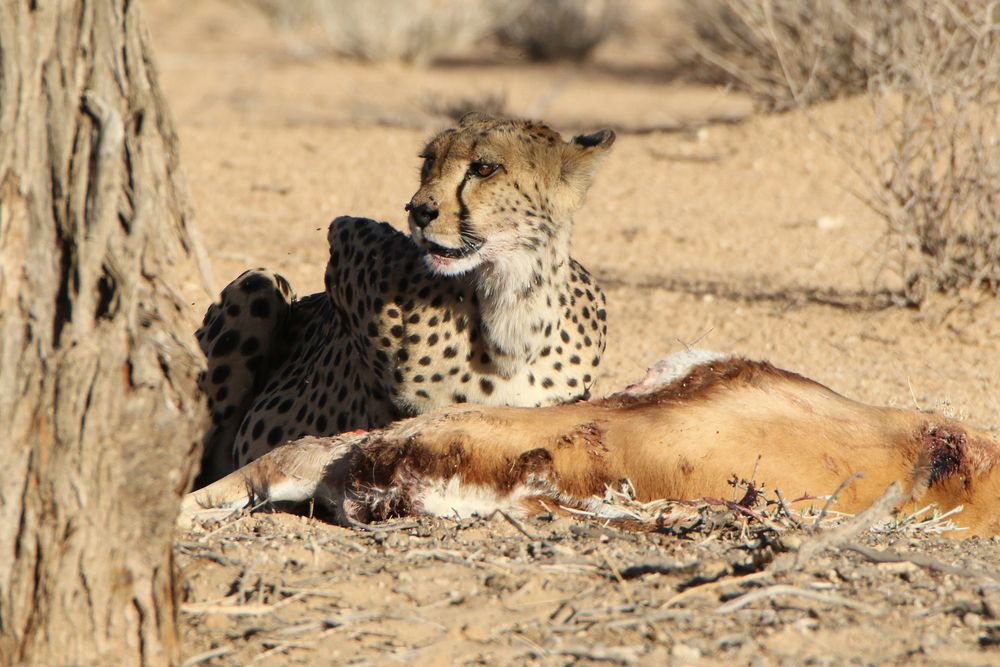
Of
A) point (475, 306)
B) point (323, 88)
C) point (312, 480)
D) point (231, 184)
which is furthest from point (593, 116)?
point (312, 480)

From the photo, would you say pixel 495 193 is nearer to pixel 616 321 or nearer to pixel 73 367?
pixel 73 367

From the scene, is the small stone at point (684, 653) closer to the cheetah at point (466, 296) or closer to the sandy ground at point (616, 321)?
the sandy ground at point (616, 321)

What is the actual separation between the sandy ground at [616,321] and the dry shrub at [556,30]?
31 cm

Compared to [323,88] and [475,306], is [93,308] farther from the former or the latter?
[323,88]

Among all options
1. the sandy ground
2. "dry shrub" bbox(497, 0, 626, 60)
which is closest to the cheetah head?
the sandy ground

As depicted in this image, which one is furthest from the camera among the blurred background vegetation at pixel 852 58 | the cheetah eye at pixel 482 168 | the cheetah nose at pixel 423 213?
the blurred background vegetation at pixel 852 58

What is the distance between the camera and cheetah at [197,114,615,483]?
11.4ft

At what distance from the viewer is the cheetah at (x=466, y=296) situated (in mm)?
3484

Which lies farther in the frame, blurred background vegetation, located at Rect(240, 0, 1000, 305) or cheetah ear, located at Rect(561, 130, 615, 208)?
blurred background vegetation, located at Rect(240, 0, 1000, 305)

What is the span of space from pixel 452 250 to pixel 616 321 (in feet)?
6.68

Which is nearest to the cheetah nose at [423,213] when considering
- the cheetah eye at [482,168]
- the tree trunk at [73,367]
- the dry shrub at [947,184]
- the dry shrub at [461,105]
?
the cheetah eye at [482,168]

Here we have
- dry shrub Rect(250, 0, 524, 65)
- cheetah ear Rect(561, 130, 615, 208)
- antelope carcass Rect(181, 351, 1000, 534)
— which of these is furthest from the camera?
dry shrub Rect(250, 0, 524, 65)

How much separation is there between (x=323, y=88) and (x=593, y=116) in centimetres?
250

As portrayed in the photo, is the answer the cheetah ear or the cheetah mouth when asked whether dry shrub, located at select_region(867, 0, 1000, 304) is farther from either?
the cheetah mouth
